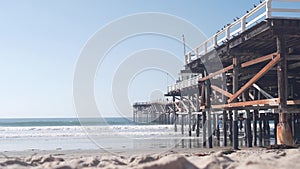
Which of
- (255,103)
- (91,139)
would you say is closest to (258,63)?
(255,103)

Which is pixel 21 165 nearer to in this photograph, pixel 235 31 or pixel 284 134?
pixel 284 134

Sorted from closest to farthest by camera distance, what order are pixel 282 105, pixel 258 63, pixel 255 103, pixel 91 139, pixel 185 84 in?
pixel 282 105 → pixel 255 103 → pixel 258 63 → pixel 91 139 → pixel 185 84

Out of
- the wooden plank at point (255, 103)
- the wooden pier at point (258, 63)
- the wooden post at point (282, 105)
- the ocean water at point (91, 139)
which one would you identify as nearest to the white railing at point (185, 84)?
the ocean water at point (91, 139)

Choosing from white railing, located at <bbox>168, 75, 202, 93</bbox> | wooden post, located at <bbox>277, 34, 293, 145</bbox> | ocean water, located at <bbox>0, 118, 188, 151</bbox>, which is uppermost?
white railing, located at <bbox>168, 75, 202, 93</bbox>

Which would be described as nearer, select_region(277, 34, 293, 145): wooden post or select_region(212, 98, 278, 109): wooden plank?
select_region(277, 34, 293, 145): wooden post

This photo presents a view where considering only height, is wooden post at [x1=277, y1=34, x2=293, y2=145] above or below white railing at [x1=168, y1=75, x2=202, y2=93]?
below

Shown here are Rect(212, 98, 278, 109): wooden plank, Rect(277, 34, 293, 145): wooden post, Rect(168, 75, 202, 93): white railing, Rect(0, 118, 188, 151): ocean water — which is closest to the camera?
Rect(277, 34, 293, 145): wooden post

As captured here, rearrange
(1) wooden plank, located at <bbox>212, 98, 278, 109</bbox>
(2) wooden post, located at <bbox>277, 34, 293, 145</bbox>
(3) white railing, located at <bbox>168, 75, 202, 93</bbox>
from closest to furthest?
1. (2) wooden post, located at <bbox>277, 34, 293, 145</bbox>
2. (1) wooden plank, located at <bbox>212, 98, 278, 109</bbox>
3. (3) white railing, located at <bbox>168, 75, 202, 93</bbox>

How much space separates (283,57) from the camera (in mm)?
13328

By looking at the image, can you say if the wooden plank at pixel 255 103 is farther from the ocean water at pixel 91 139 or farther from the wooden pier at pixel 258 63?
the ocean water at pixel 91 139

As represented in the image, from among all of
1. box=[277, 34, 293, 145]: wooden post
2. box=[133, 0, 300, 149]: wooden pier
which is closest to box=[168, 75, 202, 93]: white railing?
box=[133, 0, 300, 149]: wooden pier

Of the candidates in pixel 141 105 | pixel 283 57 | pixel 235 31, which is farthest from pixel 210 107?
pixel 141 105

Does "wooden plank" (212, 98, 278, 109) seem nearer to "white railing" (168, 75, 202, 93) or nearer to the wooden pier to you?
the wooden pier

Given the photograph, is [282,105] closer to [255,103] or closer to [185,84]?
[255,103]
